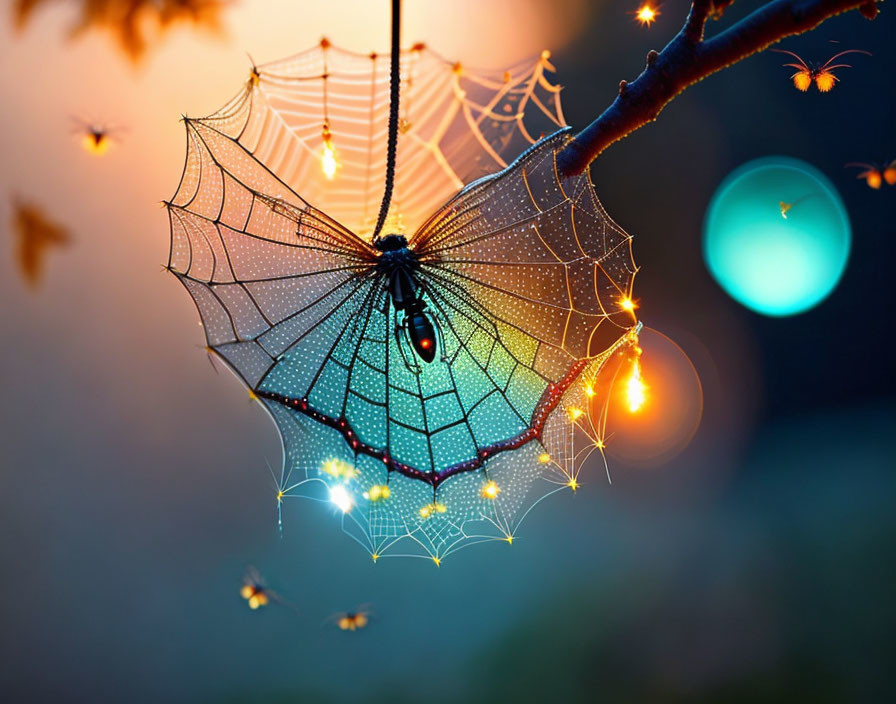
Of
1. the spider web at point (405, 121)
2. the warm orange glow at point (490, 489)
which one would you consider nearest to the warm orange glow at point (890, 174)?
the spider web at point (405, 121)

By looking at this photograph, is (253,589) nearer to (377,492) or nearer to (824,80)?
(377,492)

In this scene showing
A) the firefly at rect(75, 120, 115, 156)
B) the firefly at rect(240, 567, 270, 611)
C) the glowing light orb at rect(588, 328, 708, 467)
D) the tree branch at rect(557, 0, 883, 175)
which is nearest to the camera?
the tree branch at rect(557, 0, 883, 175)

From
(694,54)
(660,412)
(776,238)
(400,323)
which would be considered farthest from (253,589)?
(776,238)

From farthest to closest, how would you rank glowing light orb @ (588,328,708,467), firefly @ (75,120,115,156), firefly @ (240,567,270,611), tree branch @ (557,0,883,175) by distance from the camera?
glowing light orb @ (588,328,708,467) < firefly @ (240,567,270,611) < firefly @ (75,120,115,156) < tree branch @ (557,0,883,175)

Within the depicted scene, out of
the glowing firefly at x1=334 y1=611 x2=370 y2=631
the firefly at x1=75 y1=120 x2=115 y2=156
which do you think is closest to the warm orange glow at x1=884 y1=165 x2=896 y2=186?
the firefly at x1=75 y1=120 x2=115 y2=156

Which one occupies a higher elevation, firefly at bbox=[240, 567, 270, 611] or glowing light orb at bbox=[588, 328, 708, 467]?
glowing light orb at bbox=[588, 328, 708, 467]

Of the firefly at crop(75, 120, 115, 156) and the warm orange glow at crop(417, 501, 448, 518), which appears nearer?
the warm orange glow at crop(417, 501, 448, 518)

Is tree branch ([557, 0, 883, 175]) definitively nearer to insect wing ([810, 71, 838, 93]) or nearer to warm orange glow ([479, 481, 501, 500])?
insect wing ([810, 71, 838, 93])
